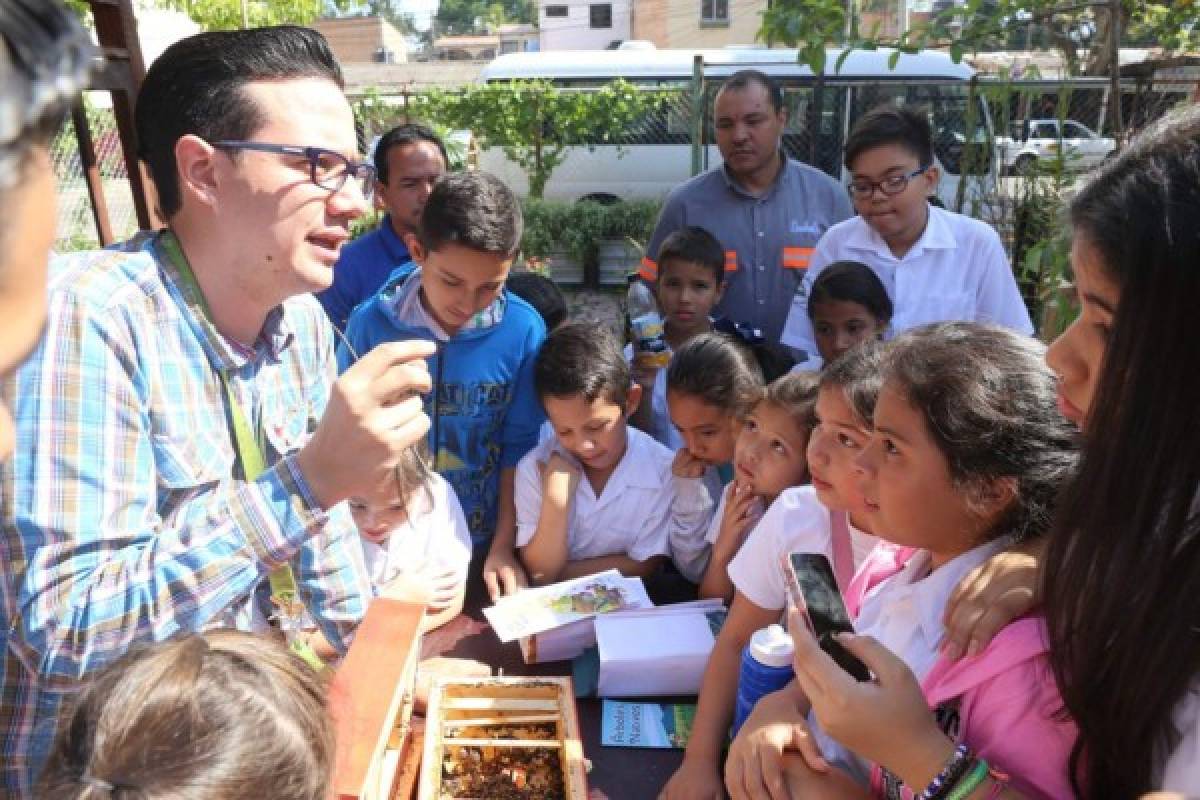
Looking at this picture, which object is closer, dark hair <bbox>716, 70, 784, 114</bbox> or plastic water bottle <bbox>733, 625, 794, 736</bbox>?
plastic water bottle <bbox>733, 625, 794, 736</bbox>

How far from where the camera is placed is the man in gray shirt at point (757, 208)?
4031mm

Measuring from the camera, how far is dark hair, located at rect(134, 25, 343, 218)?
157cm

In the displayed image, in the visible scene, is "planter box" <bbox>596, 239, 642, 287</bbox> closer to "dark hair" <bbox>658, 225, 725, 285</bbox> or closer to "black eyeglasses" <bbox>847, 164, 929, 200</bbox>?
"dark hair" <bbox>658, 225, 725, 285</bbox>

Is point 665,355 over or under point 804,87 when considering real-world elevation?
under

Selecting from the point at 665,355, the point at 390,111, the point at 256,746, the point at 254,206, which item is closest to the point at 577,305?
the point at 390,111

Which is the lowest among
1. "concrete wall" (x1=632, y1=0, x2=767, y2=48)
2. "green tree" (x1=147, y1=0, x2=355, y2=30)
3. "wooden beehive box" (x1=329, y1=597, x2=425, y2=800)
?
"wooden beehive box" (x1=329, y1=597, x2=425, y2=800)


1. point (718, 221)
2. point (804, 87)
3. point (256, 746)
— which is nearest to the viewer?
point (256, 746)

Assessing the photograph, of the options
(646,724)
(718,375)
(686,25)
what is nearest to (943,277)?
(718,375)

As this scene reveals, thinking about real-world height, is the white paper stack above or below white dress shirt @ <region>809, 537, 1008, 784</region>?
below

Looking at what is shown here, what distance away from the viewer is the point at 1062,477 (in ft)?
4.70

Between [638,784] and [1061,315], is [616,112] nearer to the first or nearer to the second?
[1061,315]

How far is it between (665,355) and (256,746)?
247cm

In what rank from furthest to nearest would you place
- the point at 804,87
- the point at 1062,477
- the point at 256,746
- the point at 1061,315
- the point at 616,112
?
the point at 616,112 < the point at 804,87 < the point at 1061,315 < the point at 1062,477 < the point at 256,746

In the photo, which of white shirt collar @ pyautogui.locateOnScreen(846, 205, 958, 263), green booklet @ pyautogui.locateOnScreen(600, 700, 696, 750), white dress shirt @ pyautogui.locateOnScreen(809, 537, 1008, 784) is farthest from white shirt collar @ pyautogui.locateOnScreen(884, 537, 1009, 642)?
white shirt collar @ pyautogui.locateOnScreen(846, 205, 958, 263)
